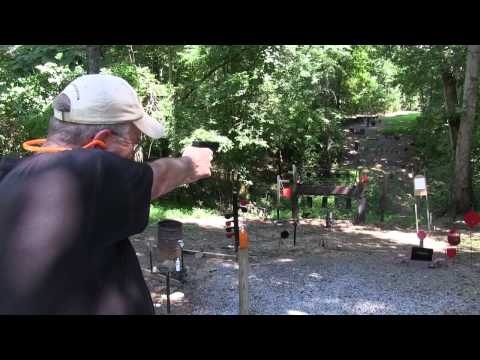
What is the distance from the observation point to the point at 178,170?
1.47m

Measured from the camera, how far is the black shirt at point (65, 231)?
43.9 inches

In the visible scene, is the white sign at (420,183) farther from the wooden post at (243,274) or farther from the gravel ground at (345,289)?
the wooden post at (243,274)

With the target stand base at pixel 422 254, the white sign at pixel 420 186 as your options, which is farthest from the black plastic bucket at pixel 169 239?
the white sign at pixel 420 186

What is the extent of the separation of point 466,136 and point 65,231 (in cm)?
1220

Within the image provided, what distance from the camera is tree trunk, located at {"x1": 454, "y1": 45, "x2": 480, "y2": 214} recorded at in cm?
1093

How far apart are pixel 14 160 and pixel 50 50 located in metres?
12.2

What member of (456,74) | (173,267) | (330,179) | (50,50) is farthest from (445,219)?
(50,50)

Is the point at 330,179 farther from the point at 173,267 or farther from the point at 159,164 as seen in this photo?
the point at 159,164

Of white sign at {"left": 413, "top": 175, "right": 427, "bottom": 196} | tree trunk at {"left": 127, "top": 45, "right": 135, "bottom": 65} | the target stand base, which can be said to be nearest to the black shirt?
the target stand base

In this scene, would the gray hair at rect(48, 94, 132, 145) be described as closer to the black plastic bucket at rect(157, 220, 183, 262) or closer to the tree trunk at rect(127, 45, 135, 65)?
the black plastic bucket at rect(157, 220, 183, 262)

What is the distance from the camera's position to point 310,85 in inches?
670

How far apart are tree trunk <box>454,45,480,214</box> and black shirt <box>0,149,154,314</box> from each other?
11114 millimetres


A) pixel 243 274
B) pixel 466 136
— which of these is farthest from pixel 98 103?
pixel 466 136
